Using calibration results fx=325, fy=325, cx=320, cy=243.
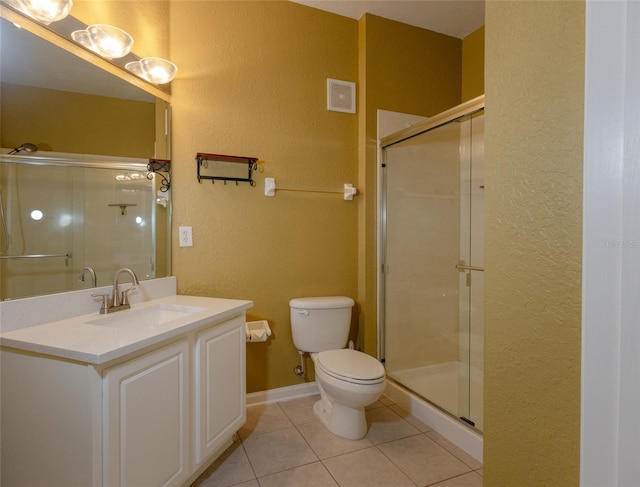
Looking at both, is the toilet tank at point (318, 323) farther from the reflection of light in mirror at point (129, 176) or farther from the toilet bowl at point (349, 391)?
the reflection of light in mirror at point (129, 176)

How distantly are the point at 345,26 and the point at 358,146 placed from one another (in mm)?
914

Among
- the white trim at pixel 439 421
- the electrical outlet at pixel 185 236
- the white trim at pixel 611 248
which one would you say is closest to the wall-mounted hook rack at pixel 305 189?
the electrical outlet at pixel 185 236

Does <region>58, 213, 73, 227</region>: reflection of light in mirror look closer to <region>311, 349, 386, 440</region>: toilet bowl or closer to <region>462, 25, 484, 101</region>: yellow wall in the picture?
<region>311, 349, 386, 440</region>: toilet bowl

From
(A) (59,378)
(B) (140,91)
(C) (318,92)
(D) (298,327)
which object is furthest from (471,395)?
(B) (140,91)

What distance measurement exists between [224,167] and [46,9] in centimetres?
106

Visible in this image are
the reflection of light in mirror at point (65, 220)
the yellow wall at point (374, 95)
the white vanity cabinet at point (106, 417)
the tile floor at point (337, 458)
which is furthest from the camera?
the yellow wall at point (374, 95)

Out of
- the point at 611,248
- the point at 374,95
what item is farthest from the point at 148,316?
the point at 374,95

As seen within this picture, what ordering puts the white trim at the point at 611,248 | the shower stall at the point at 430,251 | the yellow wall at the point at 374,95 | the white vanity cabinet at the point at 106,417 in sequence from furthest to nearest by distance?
1. the yellow wall at the point at 374,95
2. the shower stall at the point at 430,251
3. the white vanity cabinet at the point at 106,417
4. the white trim at the point at 611,248

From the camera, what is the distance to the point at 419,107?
269cm

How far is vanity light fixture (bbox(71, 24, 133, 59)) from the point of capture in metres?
1.55

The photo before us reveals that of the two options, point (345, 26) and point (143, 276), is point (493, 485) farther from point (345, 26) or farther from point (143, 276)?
point (345, 26)

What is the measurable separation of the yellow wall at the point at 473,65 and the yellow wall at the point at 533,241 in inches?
89.6

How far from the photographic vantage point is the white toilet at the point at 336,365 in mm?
1776

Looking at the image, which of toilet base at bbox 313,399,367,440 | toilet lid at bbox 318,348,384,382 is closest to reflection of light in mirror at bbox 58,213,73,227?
toilet lid at bbox 318,348,384,382
